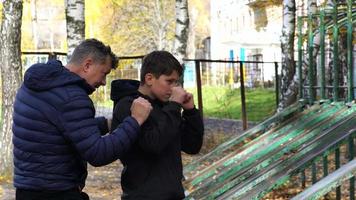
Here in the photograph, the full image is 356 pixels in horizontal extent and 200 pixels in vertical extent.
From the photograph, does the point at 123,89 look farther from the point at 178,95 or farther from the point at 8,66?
the point at 8,66

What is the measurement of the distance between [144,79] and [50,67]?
44cm

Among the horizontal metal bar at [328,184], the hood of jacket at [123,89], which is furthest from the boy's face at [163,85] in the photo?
the horizontal metal bar at [328,184]

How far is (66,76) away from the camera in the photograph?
8.84 ft

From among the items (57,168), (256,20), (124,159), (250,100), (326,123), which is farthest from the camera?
(256,20)

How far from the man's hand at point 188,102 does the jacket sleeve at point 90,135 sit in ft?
1.07

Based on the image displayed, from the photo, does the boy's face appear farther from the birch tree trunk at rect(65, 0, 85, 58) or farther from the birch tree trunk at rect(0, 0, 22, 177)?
the birch tree trunk at rect(65, 0, 85, 58)

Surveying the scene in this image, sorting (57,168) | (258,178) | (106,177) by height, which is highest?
(57,168)

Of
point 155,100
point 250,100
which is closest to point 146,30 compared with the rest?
point 250,100

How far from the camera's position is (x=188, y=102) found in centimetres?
293

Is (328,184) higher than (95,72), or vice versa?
(95,72)

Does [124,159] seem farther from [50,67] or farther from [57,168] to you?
[50,67]

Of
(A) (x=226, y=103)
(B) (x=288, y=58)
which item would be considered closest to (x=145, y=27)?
(A) (x=226, y=103)

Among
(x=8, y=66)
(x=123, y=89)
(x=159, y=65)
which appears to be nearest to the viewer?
(x=159, y=65)

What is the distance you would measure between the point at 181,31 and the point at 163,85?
7875mm
